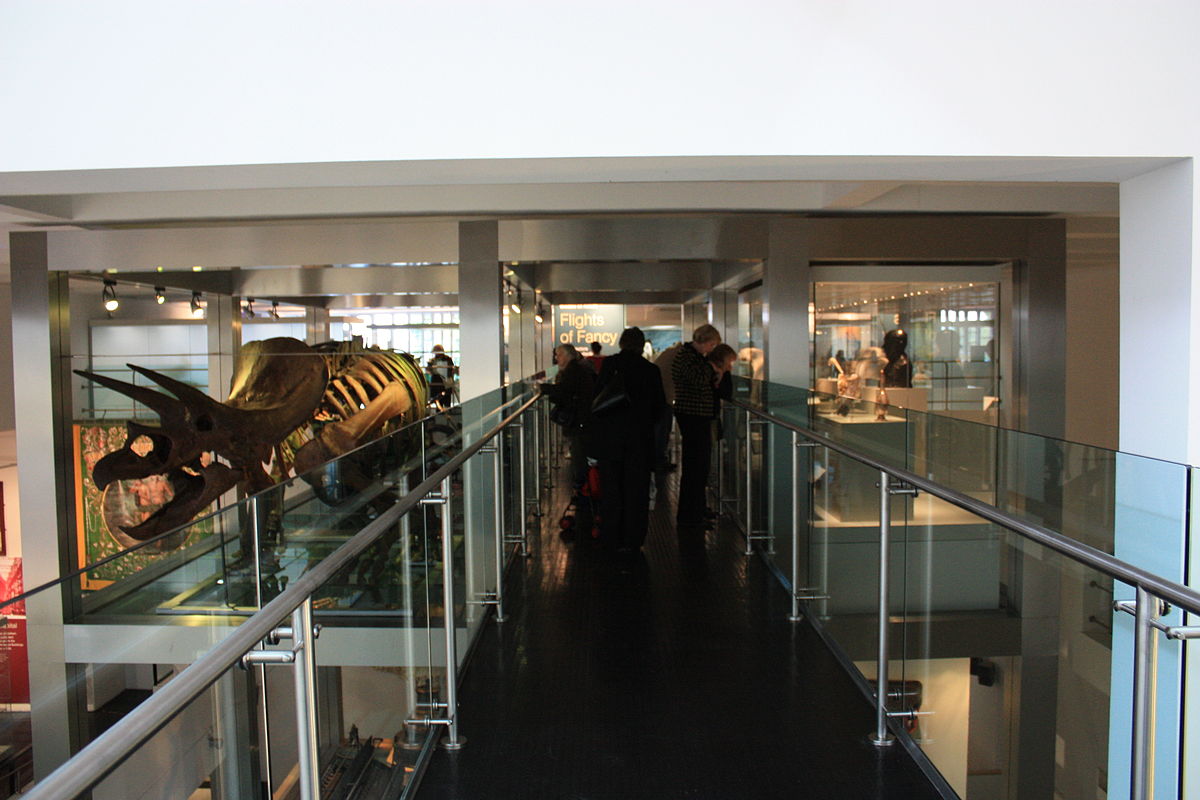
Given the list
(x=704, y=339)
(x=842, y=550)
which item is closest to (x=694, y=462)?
(x=704, y=339)

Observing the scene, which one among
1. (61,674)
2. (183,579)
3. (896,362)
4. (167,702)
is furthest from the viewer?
(896,362)

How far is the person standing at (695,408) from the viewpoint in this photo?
6.58 m

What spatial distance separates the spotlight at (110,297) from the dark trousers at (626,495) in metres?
4.38

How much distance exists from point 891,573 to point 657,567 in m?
2.52

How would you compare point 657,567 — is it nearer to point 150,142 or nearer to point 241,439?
point 241,439

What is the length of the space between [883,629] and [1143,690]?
1580 millimetres

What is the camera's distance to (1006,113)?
3.33m

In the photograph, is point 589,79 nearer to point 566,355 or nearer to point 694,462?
point 694,462

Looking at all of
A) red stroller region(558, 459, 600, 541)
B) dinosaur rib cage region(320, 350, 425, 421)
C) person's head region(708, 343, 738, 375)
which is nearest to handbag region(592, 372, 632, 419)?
red stroller region(558, 459, 600, 541)

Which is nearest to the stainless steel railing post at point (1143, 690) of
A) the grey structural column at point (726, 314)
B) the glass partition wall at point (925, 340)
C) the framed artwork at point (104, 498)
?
the glass partition wall at point (925, 340)

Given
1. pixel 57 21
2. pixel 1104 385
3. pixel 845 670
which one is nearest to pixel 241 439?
pixel 57 21

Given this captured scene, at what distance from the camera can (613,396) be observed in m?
5.84

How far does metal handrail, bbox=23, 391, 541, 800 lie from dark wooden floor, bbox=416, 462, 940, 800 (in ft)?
4.95

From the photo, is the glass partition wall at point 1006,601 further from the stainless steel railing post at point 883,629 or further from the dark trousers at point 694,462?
the dark trousers at point 694,462
